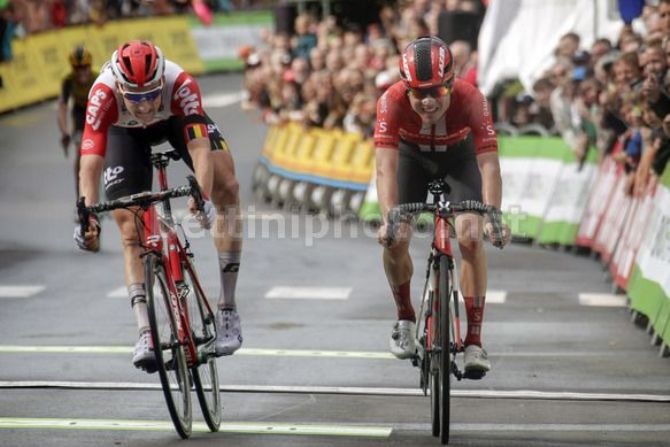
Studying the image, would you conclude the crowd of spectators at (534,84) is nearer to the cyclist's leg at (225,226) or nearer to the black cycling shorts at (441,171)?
the black cycling shorts at (441,171)

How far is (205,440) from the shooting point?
8977 millimetres

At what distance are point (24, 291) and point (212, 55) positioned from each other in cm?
2906

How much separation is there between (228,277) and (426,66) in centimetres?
192

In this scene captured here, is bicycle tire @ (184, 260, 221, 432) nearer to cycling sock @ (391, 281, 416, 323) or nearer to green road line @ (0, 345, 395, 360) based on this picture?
cycling sock @ (391, 281, 416, 323)

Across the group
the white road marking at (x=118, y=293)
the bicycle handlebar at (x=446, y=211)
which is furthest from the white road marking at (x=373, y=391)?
the white road marking at (x=118, y=293)

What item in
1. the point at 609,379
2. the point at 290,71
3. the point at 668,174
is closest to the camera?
the point at 609,379

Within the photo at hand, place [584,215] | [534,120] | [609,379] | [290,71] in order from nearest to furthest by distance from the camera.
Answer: [609,379] < [584,215] < [534,120] < [290,71]

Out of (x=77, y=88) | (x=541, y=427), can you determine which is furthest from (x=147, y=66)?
(x=77, y=88)

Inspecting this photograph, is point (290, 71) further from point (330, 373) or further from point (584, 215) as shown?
point (330, 373)

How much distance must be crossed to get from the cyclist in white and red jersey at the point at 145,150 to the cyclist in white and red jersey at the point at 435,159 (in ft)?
3.25

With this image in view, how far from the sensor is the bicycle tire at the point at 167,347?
27.6ft

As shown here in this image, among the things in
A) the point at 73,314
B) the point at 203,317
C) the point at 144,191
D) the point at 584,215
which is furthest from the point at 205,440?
the point at 584,215

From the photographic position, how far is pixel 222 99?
38.2 metres

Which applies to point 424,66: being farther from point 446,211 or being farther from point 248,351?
point 248,351
